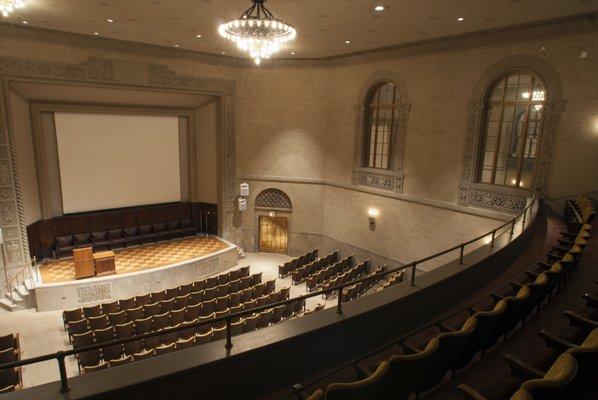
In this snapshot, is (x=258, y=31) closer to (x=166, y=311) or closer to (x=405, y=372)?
(x=405, y=372)

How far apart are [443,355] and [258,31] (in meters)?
6.10

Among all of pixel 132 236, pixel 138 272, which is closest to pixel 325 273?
pixel 138 272

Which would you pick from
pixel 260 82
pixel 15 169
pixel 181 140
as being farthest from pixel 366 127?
pixel 15 169

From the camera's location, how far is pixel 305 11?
29.4 feet

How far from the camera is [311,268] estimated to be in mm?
14234

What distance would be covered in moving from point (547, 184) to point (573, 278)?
5.06m

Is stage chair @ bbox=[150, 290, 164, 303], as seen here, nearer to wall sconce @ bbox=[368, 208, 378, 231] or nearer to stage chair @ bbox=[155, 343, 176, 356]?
stage chair @ bbox=[155, 343, 176, 356]

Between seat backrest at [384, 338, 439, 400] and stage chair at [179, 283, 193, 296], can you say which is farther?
stage chair at [179, 283, 193, 296]

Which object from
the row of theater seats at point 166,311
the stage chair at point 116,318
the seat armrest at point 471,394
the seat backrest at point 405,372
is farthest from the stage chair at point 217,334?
the seat armrest at point 471,394

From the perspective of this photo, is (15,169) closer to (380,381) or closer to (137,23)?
(137,23)

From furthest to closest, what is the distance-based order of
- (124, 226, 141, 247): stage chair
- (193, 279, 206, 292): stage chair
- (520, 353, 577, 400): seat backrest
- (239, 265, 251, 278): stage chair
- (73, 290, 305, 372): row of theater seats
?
(124, 226, 141, 247): stage chair, (239, 265, 251, 278): stage chair, (193, 279, 206, 292): stage chair, (73, 290, 305, 372): row of theater seats, (520, 353, 577, 400): seat backrest

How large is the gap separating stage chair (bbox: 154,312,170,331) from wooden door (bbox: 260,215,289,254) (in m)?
7.97

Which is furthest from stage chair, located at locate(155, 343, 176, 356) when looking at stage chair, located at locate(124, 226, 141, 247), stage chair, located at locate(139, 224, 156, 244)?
stage chair, located at locate(139, 224, 156, 244)

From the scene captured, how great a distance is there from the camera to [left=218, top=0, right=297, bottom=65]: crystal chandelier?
6.91 metres
